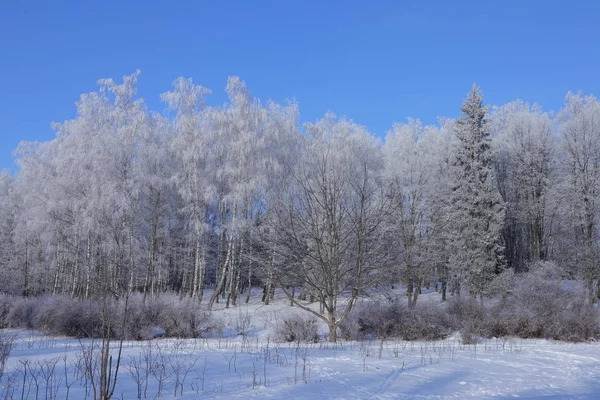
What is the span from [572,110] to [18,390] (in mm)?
32398

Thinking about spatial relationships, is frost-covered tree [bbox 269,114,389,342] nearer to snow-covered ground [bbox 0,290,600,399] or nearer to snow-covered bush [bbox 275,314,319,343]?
snow-covered bush [bbox 275,314,319,343]

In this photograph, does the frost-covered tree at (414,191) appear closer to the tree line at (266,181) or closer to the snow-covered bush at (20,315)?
the tree line at (266,181)

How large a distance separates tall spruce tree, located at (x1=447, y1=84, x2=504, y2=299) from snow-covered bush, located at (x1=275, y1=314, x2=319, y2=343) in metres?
12.4

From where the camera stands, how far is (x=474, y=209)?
24.7 metres

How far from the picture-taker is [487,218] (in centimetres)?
2470

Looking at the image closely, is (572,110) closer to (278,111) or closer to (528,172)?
(528,172)

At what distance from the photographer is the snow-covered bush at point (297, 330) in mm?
13602

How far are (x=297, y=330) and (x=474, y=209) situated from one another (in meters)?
15.3

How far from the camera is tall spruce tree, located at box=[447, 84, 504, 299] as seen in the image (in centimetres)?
2375

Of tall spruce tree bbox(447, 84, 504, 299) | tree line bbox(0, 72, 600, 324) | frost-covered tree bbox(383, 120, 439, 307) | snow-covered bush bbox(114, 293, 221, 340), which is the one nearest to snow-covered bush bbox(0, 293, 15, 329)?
tree line bbox(0, 72, 600, 324)

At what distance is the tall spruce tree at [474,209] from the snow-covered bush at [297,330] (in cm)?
1237

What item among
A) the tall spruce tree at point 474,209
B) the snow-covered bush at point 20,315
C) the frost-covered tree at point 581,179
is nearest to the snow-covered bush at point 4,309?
the snow-covered bush at point 20,315

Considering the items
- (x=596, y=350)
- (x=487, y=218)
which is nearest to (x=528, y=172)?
(x=487, y=218)

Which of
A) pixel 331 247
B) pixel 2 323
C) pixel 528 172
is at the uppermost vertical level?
pixel 528 172
